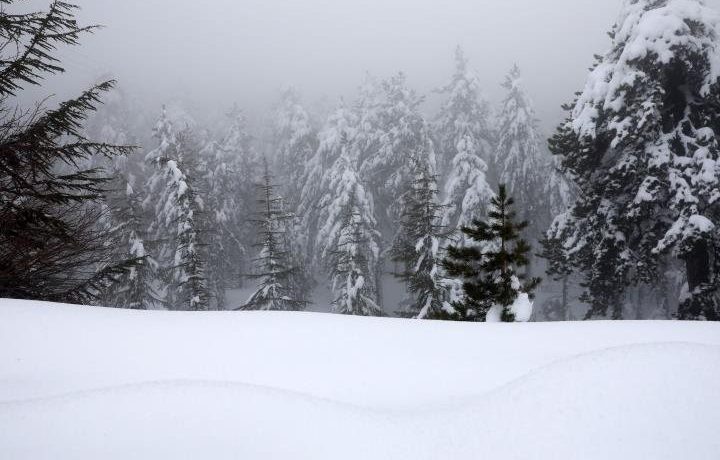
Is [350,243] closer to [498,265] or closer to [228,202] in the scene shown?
[498,265]

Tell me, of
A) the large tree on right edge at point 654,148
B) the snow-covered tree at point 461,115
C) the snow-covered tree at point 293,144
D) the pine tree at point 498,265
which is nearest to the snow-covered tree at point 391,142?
the snow-covered tree at point 461,115

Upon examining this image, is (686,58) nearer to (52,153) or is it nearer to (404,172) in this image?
(52,153)

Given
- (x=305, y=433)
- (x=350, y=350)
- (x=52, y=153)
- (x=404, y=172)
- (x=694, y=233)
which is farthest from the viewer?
(x=404, y=172)

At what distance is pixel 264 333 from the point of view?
14.2ft

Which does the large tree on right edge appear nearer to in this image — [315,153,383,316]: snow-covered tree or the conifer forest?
the conifer forest

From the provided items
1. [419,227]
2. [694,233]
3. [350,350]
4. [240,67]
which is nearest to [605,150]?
[694,233]

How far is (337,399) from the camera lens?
10.2 feet

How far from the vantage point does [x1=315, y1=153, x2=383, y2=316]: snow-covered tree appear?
61.8ft

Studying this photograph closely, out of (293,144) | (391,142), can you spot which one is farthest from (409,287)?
(293,144)

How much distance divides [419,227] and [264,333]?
11.9m

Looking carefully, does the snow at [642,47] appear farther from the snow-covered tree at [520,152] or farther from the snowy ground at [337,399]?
the snow-covered tree at [520,152]

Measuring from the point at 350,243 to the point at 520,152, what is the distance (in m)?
16.0

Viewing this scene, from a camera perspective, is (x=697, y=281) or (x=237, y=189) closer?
(x=697, y=281)

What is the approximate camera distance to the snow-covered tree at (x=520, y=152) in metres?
27.5
